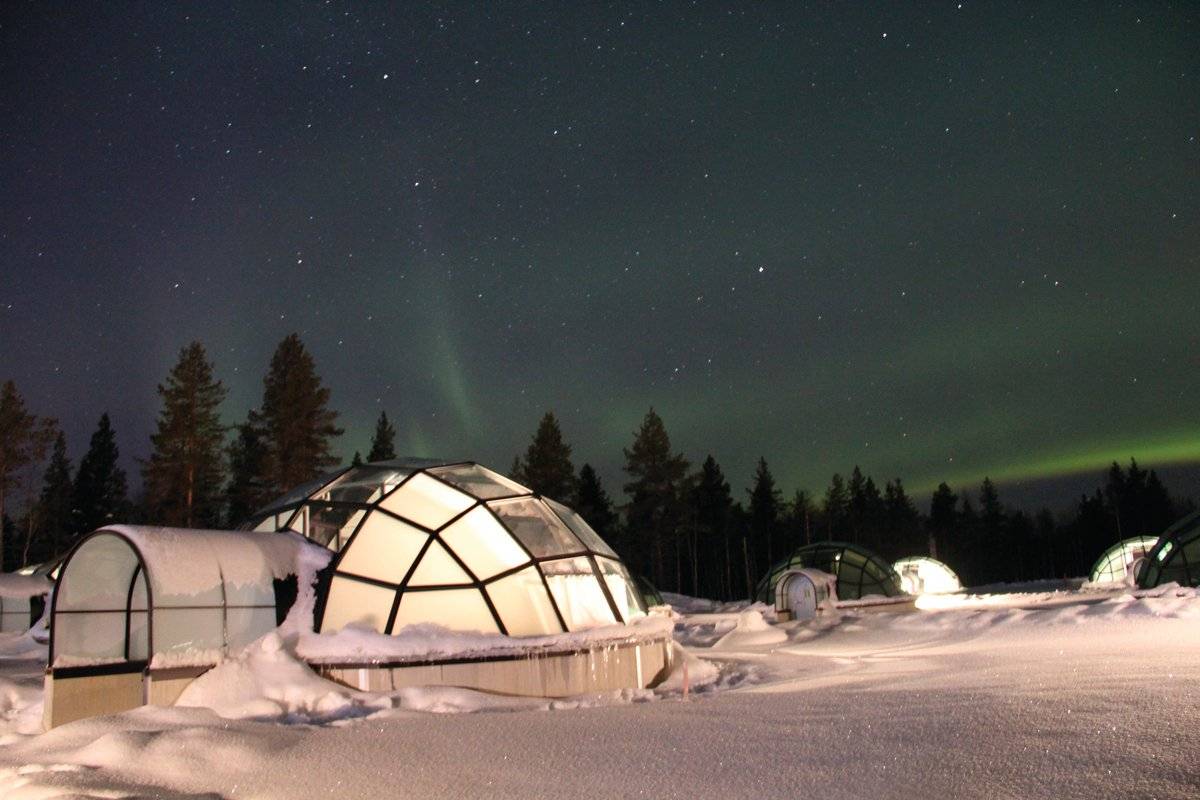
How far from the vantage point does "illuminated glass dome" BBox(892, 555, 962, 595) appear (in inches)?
1726

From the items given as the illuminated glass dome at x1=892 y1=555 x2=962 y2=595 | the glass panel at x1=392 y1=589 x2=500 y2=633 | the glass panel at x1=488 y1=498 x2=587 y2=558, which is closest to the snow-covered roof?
the glass panel at x1=392 y1=589 x2=500 y2=633

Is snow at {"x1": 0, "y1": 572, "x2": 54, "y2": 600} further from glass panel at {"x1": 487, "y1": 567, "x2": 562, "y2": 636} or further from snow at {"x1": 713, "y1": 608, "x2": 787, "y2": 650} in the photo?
glass panel at {"x1": 487, "y1": 567, "x2": 562, "y2": 636}

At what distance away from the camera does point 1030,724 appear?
235 inches

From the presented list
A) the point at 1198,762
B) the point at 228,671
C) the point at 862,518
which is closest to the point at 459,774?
the point at 1198,762

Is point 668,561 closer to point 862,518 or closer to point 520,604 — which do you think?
point 862,518

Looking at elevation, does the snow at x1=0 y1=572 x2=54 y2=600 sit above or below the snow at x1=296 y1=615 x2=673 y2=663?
above

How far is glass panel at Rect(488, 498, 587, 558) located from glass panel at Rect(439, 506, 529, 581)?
201mm

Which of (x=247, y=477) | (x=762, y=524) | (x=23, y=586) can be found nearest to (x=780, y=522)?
(x=762, y=524)

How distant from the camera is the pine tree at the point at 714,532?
62.6 m

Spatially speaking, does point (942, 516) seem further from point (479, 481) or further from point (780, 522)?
point (479, 481)

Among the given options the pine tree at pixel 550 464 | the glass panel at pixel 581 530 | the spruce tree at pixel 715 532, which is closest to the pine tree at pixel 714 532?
the spruce tree at pixel 715 532

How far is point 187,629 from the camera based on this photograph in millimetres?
10156

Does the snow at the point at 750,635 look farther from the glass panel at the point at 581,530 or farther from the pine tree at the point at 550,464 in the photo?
the pine tree at the point at 550,464

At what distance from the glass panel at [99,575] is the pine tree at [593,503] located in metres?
43.2
